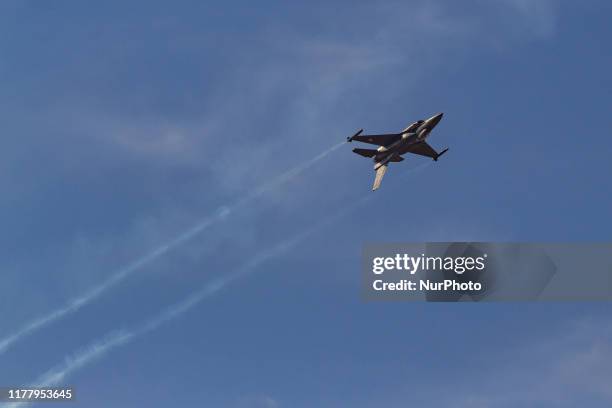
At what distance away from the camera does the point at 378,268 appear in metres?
157

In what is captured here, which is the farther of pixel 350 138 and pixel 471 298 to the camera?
pixel 350 138

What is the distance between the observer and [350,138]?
19812cm

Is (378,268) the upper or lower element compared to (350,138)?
lower

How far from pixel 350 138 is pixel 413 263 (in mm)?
49992

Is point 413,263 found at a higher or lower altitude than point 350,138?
lower

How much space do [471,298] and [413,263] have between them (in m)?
12.7

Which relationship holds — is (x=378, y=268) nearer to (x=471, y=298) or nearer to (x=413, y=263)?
(x=413, y=263)

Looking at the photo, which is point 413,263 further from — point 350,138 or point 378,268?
point 350,138

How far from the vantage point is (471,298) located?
15675 centimetres

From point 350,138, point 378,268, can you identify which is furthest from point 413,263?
point 350,138

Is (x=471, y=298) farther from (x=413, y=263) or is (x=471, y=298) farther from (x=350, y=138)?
(x=350, y=138)

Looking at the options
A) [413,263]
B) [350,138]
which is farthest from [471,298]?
[350,138]

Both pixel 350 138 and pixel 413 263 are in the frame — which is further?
pixel 350 138
